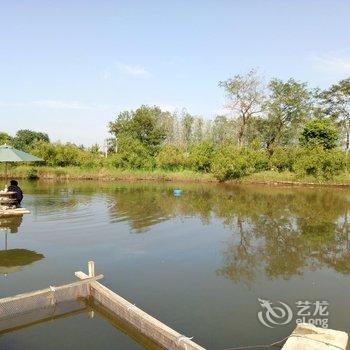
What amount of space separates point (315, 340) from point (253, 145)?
115 feet

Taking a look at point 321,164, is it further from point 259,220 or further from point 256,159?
point 259,220

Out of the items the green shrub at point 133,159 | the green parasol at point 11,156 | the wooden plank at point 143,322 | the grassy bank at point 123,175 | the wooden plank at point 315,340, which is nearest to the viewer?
the wooden plank at point 315,340

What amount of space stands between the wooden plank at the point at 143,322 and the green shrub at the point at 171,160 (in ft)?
103

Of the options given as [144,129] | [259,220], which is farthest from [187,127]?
[259,220]

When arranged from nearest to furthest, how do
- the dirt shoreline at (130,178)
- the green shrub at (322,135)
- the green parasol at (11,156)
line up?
1. the green parasol at (11,156)
2. the dirt shoreline at (130,178)
3. the green shrub at (322,135)

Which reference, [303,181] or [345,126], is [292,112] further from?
[303,181]

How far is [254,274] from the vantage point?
8.90 metres

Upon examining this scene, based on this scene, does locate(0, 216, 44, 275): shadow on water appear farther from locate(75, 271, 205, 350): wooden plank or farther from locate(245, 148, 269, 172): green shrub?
locate(245, 148, 269, 172): green shrub

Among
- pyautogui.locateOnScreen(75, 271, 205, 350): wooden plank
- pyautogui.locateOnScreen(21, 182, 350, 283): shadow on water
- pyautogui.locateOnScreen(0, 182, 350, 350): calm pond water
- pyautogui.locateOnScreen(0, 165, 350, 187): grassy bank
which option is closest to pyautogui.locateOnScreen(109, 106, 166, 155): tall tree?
pyautogui.locateOnScreen(0, 165, 350, 187): grassy bank

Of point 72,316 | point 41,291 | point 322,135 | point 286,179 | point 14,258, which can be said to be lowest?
point 72,316

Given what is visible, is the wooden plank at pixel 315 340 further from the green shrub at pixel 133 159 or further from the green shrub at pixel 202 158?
the green shrub at pixel 133 159

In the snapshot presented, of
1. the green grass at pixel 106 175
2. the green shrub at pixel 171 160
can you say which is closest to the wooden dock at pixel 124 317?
the green grass at pixel 106 175

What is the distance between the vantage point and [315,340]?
4.62m

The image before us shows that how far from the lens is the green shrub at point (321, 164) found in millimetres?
31344
